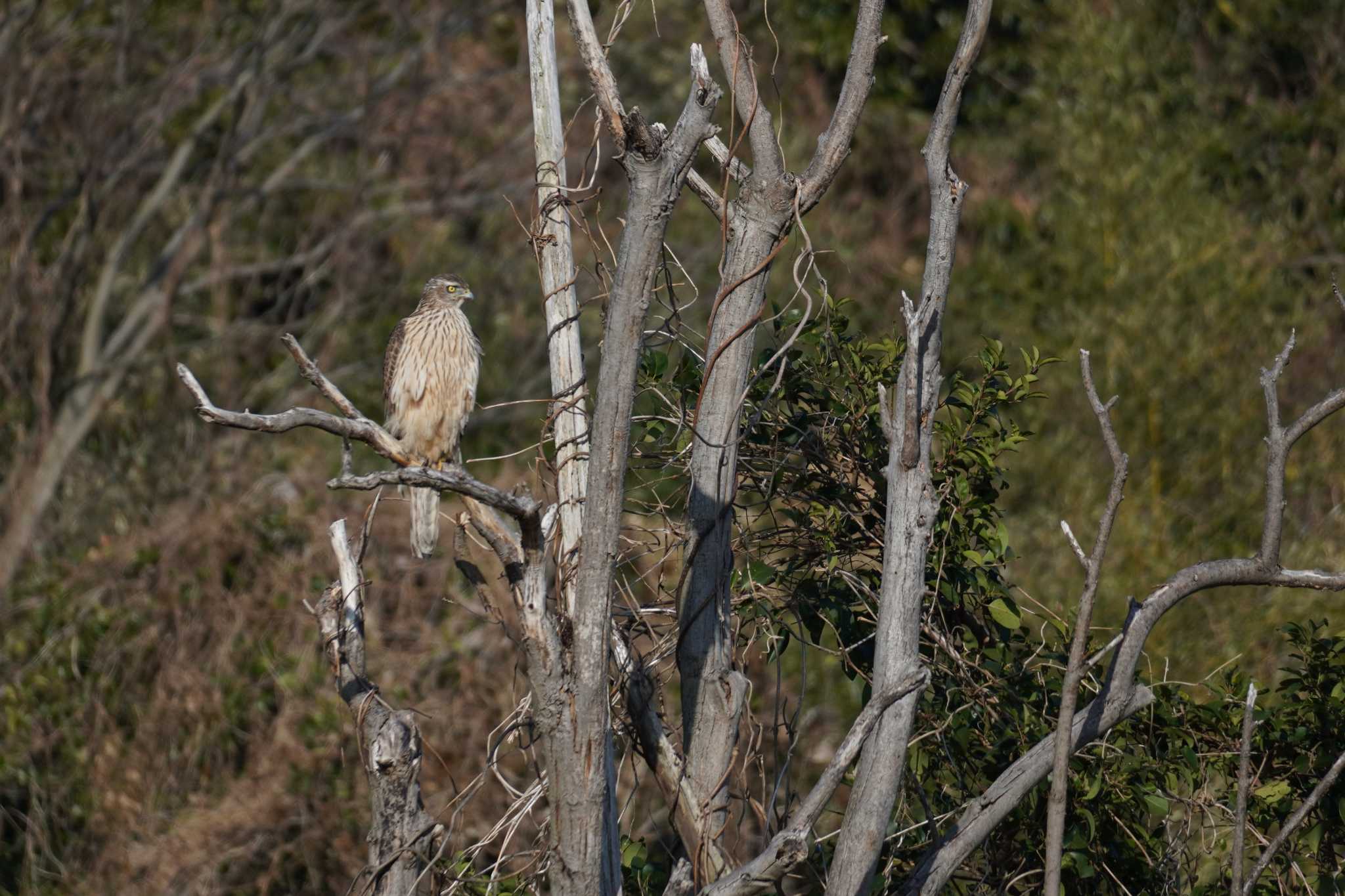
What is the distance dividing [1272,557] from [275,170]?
10261mm

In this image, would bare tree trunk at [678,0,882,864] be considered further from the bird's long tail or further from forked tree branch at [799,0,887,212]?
the bird's long tail

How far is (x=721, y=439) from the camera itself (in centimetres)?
366

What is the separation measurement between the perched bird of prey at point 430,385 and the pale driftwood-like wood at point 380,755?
178 centimetres

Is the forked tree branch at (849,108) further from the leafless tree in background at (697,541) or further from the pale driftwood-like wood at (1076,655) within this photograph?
the pale driftwood-like wood at (1076,655)

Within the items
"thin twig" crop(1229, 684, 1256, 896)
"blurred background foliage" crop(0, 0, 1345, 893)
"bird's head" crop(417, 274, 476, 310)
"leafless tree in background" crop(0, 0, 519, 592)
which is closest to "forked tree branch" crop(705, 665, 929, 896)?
"thin twig" crop(1229, 684, 1256, 896)

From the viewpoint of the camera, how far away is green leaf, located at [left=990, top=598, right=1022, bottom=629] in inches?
157

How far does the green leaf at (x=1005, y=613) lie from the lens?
399 cm

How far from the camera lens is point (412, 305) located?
38.5ft

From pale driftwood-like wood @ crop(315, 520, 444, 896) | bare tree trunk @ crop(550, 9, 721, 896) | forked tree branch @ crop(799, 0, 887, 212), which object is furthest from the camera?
forked tree branch @ crop(799, 0, 887, 212)

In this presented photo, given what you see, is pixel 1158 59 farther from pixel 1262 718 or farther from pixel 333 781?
pixel 1262 718

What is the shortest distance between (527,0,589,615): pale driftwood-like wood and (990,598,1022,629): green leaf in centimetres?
119

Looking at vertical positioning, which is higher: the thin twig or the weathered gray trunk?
the weathered gray trunk

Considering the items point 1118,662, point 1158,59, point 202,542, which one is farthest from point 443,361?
point 1158,59

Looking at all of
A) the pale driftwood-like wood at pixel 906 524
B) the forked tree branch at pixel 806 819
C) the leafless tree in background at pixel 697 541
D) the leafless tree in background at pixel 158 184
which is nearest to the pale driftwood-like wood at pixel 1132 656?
the leafless tree in background at pixel 697 541
